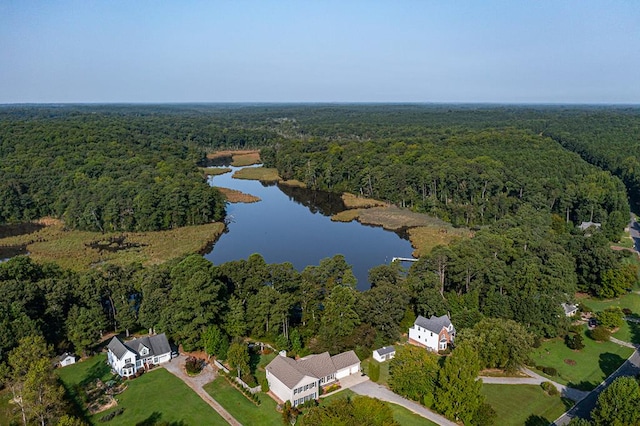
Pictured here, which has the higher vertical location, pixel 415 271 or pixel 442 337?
pixel 415 271

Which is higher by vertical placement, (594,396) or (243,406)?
(243,406)

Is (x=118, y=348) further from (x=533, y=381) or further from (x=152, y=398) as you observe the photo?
(x=533, y=381)

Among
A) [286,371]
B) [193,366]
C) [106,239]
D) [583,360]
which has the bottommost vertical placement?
[583,360]

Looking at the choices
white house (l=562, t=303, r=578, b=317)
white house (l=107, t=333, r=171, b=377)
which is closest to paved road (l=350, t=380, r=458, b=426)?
white house (l=107, t=333, r=171, b=377)

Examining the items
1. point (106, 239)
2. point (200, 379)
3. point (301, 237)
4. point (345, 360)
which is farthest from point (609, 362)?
point (106, 239)

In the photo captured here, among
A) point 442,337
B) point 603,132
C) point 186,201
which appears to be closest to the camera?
point 442,337

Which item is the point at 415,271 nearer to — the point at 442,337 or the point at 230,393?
the point at 442,337

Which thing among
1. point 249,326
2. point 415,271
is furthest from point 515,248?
point 249,326
